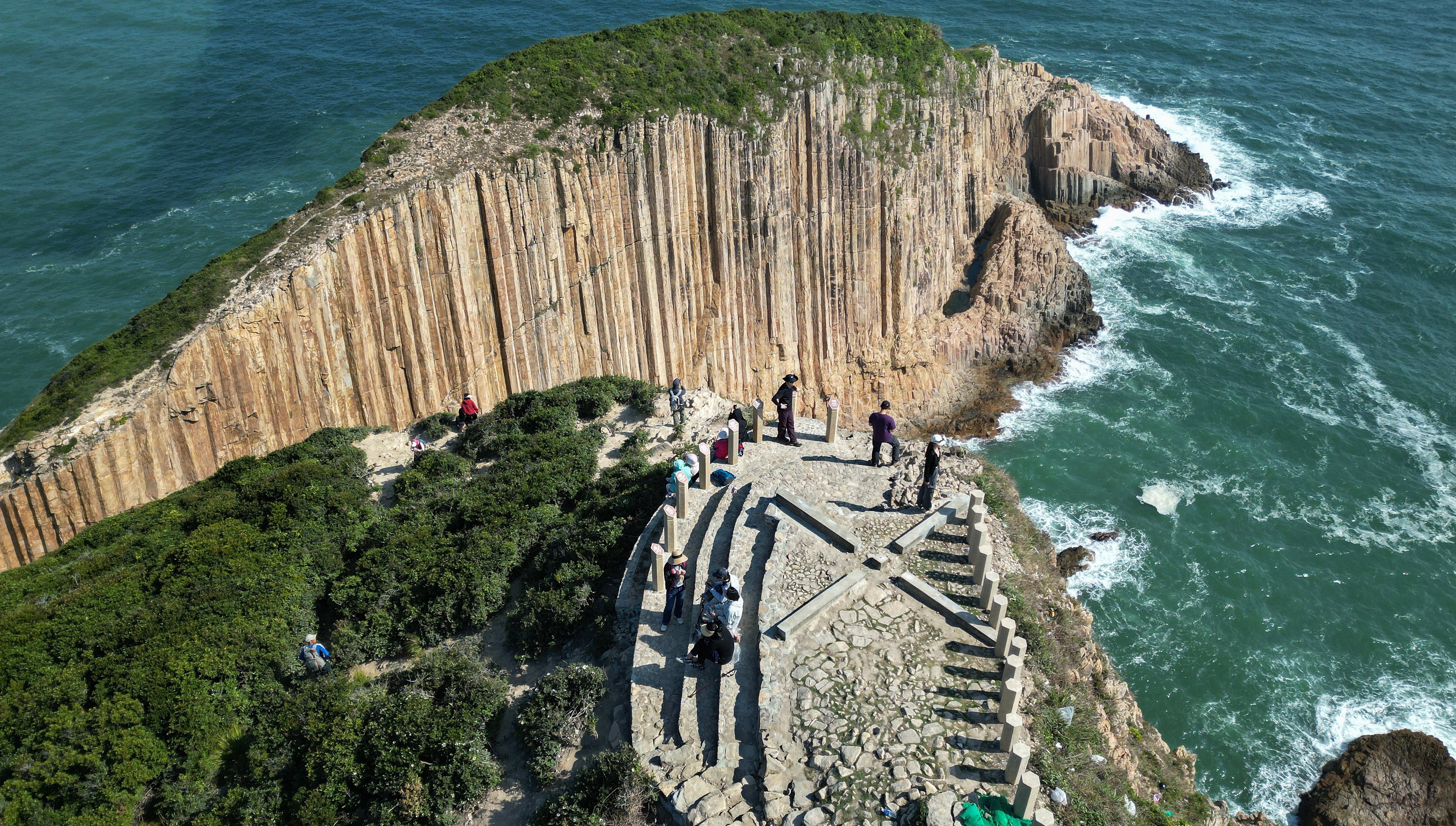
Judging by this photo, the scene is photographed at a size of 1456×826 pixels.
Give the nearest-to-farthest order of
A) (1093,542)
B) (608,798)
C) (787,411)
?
1. (608,798)
2. (787,411)
3. (1093,542)

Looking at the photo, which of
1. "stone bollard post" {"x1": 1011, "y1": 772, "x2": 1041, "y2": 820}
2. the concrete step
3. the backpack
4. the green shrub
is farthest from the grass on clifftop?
"stone bollard post" {"x1": 1011, "y1": 772, "x2": 1041, "y2": 820}

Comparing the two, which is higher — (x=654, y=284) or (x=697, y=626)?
(x=654, y=284)

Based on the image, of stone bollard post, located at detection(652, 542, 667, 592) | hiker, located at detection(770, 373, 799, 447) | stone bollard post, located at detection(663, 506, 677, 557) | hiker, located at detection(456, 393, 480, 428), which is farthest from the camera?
hiker, located at detection(456, 393, 480, 428)

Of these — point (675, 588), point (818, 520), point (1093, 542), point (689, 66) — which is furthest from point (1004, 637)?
point (689, 66)

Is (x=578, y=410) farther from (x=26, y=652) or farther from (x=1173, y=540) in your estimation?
(x=1173, y=540)

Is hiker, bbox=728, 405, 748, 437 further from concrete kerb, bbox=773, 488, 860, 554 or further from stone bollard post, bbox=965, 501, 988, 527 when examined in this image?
stone bollard post, bbox=965, 501, 988, 527

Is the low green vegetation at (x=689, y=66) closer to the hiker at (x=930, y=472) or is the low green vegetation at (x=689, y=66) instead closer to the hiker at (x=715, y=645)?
the hiker at (x=930, y=472)

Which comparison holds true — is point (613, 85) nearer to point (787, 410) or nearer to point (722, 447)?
point (787, 410)
